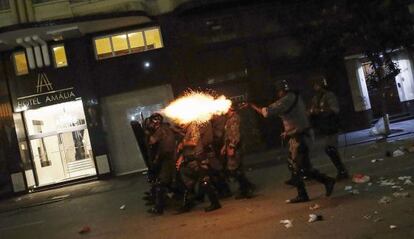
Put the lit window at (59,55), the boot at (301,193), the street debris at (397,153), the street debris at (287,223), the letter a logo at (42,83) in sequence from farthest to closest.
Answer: the lit window at (59,55), the letter a logo at (42,83), the street debris at (397,153), the boot at (301,193), the street debris at (287,223)

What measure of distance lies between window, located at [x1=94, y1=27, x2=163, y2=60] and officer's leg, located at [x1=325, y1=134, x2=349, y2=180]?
10.7m

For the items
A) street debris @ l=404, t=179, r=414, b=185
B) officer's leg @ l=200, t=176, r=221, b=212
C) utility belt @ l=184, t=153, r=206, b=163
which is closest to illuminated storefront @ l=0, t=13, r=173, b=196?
utility belt @ l=184, t=153, r=206, b=163

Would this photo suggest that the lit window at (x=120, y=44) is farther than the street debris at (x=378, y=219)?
Yes

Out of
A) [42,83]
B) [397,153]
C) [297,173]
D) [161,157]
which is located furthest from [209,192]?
[42,83]

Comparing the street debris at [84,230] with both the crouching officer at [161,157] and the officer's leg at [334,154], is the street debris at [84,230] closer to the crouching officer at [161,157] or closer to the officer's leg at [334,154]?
the crouching officer at [161,157]

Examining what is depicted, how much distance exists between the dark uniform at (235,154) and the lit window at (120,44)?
10271 mm

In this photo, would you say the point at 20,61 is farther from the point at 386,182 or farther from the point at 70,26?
the point at 386,182

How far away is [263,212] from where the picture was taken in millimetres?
8469

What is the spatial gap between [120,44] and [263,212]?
12590mm

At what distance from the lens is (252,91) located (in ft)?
63.4

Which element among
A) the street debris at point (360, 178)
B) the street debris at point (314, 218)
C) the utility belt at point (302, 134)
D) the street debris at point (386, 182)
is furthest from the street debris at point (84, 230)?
the street debris at point (386, 182)

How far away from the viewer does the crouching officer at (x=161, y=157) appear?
9.94m

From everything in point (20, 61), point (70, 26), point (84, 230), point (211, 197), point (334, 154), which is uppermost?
point (70, 26)

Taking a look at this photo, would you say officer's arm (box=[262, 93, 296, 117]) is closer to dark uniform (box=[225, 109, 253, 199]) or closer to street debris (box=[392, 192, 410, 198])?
dark uniform (box=[225, 109, 253, 199])
